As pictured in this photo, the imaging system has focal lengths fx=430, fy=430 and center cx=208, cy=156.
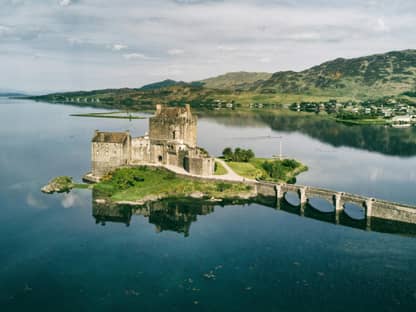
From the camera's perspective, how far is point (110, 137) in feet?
245

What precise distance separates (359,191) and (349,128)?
9976 cm

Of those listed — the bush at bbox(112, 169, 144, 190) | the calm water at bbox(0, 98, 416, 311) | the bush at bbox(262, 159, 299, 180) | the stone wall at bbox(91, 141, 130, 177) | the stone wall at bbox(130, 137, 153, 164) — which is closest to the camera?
the calm water at bbox(0, 98, 416, 311)

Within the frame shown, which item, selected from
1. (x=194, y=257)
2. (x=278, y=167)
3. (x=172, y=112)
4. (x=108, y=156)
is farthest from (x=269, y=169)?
(x=194, y=257)

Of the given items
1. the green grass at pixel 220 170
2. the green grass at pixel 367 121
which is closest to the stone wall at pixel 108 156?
the green grass at pixel 220 170

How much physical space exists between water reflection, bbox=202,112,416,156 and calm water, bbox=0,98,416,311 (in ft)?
148

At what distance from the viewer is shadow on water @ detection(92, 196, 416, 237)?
54.3 metres

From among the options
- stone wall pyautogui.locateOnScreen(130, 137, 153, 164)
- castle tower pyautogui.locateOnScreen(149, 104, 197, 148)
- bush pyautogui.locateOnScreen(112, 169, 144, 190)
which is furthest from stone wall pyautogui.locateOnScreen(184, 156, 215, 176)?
stone wall pyautogui.locateOnScreen(130, 137, 153, 164)

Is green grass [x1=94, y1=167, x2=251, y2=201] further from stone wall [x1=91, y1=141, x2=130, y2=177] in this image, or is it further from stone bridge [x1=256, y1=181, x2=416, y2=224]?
stone wall [x1=91, y1=141, x2=130, y2=177]

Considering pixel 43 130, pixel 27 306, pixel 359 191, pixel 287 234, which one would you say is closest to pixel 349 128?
pixel 359 191

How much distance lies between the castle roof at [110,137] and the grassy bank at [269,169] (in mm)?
20216

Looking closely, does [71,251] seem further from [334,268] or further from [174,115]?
[174,115]

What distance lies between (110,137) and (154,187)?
14.8 m

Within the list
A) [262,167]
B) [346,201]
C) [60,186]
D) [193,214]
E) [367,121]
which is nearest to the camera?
[346,201]

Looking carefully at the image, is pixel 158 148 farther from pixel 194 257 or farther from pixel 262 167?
pixel 194 257
